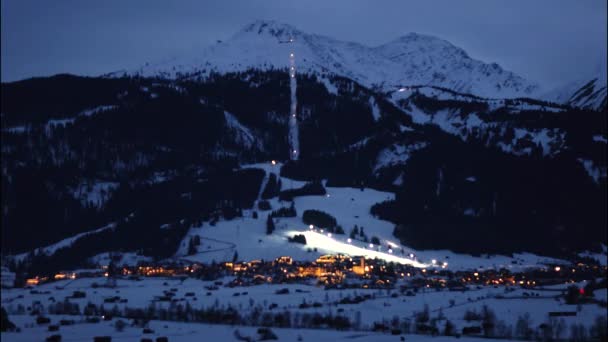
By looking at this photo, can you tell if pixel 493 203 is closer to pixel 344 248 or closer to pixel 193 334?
pixel 344 248

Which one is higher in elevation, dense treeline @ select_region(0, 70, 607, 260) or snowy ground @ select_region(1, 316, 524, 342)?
dense treeline @ select_region(0, 70, 607, 260)

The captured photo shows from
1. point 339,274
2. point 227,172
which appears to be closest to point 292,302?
point 339,274

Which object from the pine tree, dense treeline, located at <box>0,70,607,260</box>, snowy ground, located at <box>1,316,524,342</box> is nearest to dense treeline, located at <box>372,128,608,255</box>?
dense treeline, located at <box>0,70,607,260</box>

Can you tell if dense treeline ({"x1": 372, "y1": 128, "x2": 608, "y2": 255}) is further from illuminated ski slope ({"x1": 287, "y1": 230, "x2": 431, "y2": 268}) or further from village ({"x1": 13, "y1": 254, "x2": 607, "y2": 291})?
village ({"x1": 13, "y1": 254, "x2": 607, "y2": 291})

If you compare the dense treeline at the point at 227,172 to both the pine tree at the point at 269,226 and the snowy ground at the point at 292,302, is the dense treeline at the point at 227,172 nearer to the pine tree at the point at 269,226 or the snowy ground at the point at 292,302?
the pine tree at the point at 269,226

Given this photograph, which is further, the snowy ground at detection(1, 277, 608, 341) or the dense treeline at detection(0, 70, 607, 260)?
the dense treeline at detection(0, 70, 607, 260)

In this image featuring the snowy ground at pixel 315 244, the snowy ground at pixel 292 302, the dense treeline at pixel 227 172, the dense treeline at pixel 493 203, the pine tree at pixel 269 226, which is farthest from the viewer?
the dense treeline at pixel 227 172

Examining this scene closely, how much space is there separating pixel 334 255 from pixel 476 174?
73764 millimetres

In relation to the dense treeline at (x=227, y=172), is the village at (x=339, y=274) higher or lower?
lower

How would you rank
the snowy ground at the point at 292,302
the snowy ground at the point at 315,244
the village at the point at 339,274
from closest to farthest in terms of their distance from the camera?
the snowy ground at the point at 292,302 → the village at the point at 339,274 → the snowy ground at the point at 315,244

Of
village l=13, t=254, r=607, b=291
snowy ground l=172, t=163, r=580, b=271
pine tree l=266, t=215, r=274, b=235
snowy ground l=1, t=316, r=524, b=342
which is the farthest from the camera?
pine tree l=266, t=215, r=274, b=235

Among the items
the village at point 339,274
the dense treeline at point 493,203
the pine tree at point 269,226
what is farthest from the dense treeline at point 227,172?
the village at point 339,274

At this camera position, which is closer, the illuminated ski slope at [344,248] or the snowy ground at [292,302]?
the snowy ground at [292,302]

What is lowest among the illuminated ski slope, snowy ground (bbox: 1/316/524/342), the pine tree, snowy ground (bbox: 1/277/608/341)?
snowy ground (bbox: 1/316/524/342)
